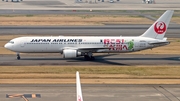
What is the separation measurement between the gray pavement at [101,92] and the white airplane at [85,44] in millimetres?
17673

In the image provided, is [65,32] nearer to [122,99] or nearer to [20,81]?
[20,81]

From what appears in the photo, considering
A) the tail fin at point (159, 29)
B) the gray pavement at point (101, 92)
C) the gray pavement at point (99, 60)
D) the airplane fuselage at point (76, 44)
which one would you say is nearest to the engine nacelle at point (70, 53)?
the gray pavement at point (99, 60)

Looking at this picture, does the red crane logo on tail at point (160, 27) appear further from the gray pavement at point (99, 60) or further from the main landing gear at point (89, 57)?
the main landing gear at point (89, 57)

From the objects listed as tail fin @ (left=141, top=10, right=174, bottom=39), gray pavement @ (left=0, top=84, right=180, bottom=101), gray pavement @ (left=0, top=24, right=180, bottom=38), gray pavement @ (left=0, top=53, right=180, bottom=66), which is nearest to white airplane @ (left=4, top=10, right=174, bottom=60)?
tail fin @ (left=141, top=10, right=174, bottom=39)

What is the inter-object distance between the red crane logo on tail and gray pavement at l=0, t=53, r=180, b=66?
444 cm

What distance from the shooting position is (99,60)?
6275 cm

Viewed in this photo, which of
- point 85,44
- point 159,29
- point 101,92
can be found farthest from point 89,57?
point 101,92

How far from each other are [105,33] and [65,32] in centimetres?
978

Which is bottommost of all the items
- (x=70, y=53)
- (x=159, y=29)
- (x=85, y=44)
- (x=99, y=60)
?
(x=99, y=60)

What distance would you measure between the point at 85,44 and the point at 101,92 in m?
22.4

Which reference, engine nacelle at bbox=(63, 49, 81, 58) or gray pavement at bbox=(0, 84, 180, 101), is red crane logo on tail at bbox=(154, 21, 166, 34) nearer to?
engine nacelle at bbox=(63, 49, 81, 58)

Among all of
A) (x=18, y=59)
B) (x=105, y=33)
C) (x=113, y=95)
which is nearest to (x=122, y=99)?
(x=113, y=95)

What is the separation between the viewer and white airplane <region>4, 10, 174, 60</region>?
6169cm

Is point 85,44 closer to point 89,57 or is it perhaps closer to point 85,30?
point 89,57
